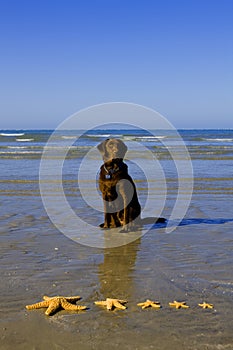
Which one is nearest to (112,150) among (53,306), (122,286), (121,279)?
(121,279)

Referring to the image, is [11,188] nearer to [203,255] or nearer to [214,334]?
[203,255]

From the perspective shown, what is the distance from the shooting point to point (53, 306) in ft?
12.9

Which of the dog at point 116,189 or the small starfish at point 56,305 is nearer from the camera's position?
the small starfish at point 56,305

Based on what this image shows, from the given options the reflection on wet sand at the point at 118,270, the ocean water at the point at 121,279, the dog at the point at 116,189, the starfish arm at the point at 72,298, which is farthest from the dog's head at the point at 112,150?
the starfish arm at the point at 72,298

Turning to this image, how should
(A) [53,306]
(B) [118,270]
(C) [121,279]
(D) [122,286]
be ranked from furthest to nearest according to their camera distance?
(B) [118,270] < (C) [121,279] < (D) [122,286] < (A) [53,306]

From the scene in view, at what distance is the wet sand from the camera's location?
353 cm

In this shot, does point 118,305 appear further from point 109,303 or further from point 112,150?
point 112,150

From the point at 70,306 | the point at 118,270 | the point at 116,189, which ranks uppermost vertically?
the point at 116,189

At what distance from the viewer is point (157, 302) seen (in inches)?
166

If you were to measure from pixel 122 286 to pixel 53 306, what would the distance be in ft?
3.26

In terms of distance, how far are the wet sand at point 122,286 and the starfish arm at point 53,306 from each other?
0.14 feet

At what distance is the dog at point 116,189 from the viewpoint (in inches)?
291

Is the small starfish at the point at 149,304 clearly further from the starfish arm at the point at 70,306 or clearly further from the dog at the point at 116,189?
the dog at the point at 116,189

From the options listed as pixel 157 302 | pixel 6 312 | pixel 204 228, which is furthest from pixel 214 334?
pixel 204 228
